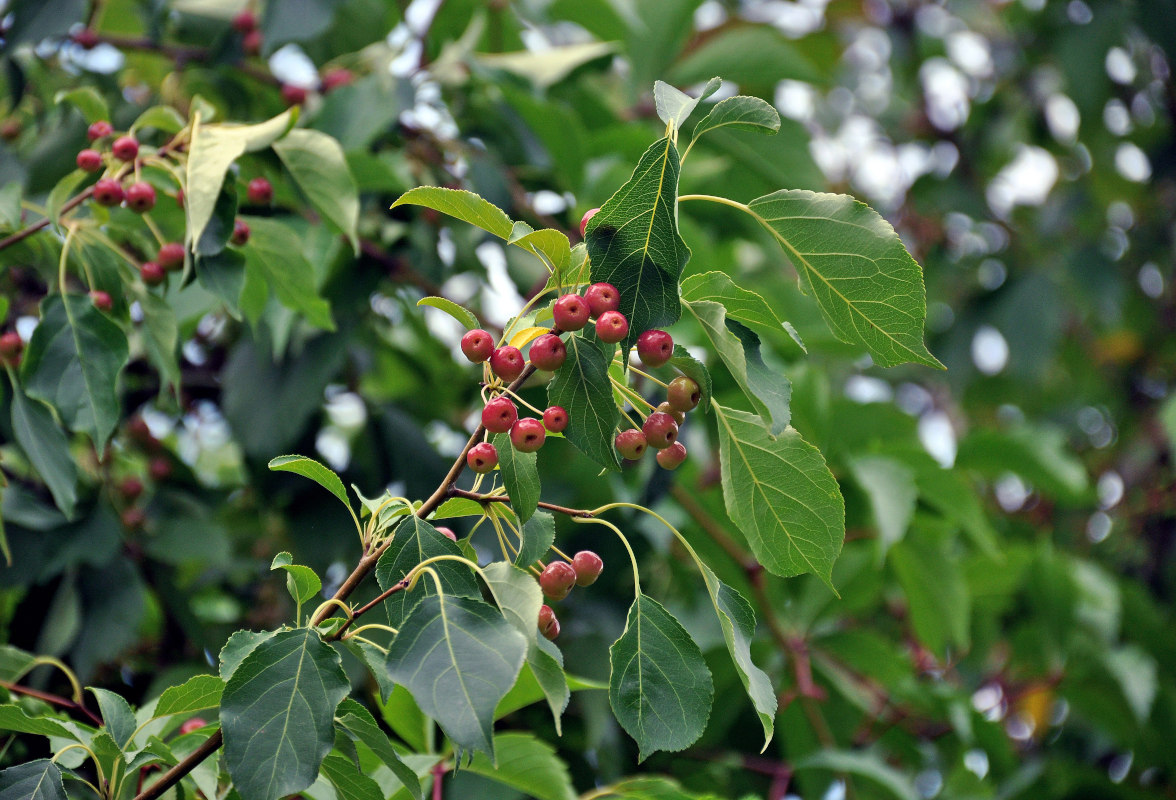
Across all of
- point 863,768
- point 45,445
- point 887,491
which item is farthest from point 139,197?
point 863,768

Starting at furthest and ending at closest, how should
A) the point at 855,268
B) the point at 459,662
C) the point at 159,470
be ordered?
the point at 159,470
the point at 855,268
the point at 459,662

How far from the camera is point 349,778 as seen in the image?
A: 0.79m

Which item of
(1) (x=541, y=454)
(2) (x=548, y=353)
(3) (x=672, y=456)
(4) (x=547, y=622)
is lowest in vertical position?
(1) (x=541, y=454)

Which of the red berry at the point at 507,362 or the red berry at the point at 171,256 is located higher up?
the red berry at the point at 507,362

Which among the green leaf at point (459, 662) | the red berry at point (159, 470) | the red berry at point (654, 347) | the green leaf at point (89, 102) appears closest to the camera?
the green leaf at point (459, 662)

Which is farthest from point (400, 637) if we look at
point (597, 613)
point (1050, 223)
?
point (1050, 223)

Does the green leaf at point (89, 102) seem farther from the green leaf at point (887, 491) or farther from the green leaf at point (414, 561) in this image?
the green leaf at point (887, 491)

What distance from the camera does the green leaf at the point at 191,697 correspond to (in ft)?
2.63

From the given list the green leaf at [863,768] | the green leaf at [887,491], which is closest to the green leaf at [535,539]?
the green leaf at [887,491]

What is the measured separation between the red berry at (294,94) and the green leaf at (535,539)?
122 cm

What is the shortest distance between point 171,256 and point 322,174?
0.20m

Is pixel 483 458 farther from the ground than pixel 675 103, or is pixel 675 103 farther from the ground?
pixel 675 103

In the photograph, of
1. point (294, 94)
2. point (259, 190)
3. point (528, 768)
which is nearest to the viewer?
point (528, 768)

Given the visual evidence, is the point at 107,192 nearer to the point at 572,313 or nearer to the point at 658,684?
the point at 572,313
